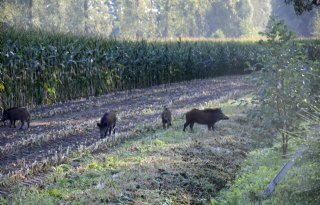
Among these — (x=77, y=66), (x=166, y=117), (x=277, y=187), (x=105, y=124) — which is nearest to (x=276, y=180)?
(x=277, y=187)

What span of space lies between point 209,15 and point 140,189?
9148cm

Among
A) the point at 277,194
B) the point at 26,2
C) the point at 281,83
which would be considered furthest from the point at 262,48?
the point at 26,2

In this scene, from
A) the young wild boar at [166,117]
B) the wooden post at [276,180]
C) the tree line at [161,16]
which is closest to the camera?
the wooden post at [276,180]

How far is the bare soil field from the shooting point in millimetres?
10572

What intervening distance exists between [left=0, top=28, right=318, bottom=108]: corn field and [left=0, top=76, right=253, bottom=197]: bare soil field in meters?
0.83

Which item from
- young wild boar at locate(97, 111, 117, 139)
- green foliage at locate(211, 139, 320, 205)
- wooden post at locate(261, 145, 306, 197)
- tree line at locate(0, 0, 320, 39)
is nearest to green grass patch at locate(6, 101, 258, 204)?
green foliage at locate(211, 139, 320, 205)

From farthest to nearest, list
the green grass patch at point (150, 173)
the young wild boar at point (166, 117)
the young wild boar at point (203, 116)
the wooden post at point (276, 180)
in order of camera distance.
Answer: the young wild boar at point (166, 117) → the young wild boar at point (203, 116) → the green grass patch at point (150, 173) → the wooden post at point (276, 180)

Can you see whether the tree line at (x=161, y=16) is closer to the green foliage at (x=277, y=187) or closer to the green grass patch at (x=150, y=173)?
the green grass patch at (x=150, y=173)

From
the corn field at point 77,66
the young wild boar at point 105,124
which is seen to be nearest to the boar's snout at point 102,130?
the young wild boar at point 105,124

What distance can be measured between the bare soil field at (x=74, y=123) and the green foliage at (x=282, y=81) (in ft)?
13.3

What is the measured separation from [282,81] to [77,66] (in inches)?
473

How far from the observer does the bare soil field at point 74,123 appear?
34.7 feet

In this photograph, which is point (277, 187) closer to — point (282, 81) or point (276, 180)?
point (276, 180)

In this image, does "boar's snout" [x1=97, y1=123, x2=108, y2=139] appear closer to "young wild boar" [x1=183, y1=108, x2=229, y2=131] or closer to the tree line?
"young wild boar" [x1=183, y1=108, x2=229, y2=131]
